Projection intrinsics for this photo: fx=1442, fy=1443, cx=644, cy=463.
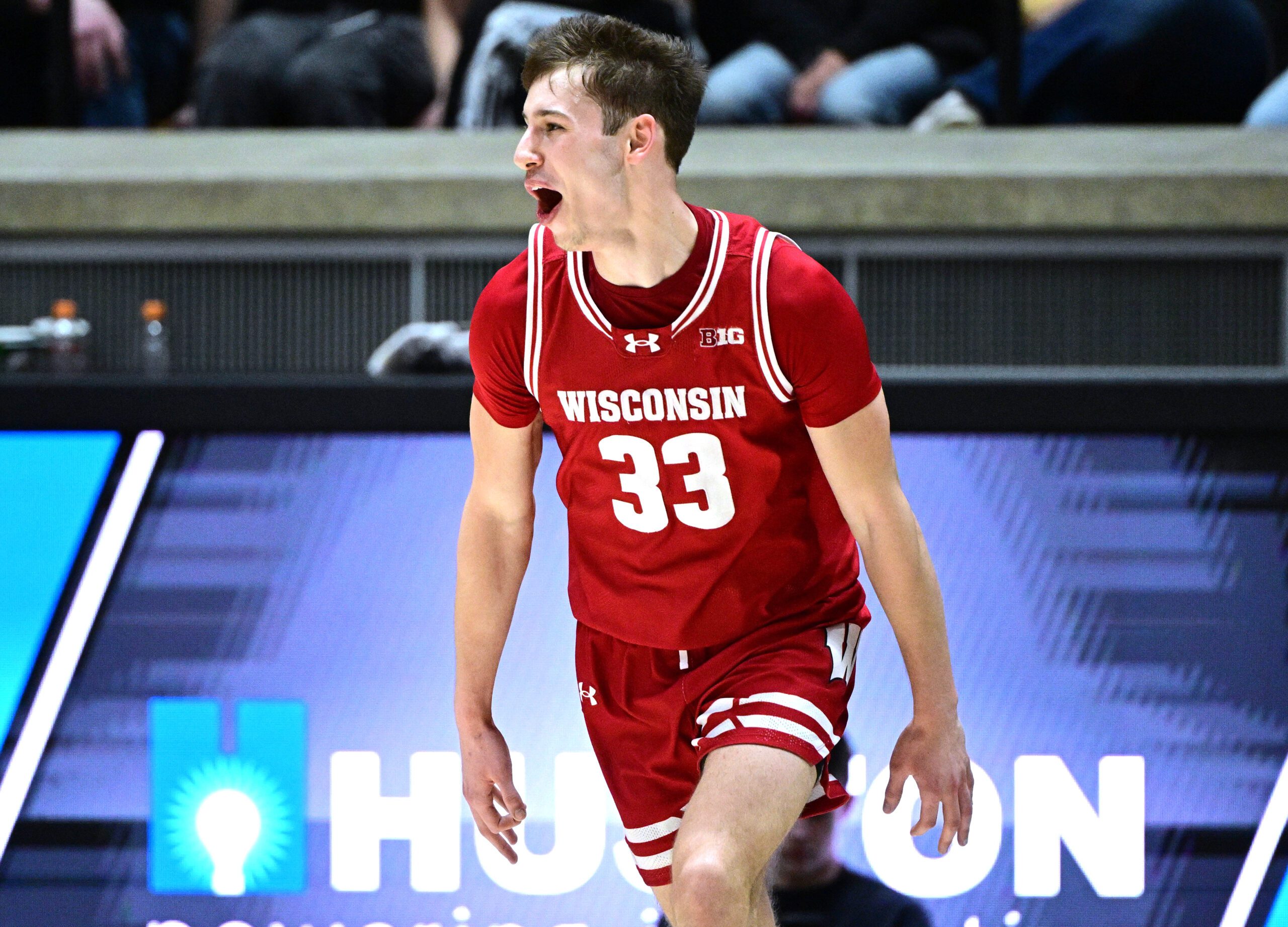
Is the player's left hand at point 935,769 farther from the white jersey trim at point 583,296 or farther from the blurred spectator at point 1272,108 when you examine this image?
the blurred spectator at point 1272,108

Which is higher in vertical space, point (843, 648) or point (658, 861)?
point (843, 648)

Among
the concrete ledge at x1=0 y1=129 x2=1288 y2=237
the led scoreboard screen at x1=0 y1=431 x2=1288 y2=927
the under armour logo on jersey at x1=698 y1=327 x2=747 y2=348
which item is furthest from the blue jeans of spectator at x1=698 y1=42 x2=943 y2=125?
the under armour logo on jersey at x1=698 y1=327 x2=747 y2=348

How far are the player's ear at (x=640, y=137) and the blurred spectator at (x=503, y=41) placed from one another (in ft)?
8.16

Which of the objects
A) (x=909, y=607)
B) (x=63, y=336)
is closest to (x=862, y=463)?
(x=909, y=607)

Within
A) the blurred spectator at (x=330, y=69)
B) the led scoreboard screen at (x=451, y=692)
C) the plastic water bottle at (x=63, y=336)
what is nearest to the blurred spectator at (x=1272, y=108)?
the led scoreboard screen at (x=451, y=692)

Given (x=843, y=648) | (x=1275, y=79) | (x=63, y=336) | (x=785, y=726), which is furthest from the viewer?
(x=1275, y=79)

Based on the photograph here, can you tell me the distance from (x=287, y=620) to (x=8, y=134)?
8.28 ft

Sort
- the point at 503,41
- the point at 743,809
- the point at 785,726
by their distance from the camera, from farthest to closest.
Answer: the point at 503,41 → the point at 785,726 → the point at 743,809

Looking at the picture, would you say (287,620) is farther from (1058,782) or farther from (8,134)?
(8,134)

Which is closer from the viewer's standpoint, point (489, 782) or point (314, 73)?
point (489, 782)

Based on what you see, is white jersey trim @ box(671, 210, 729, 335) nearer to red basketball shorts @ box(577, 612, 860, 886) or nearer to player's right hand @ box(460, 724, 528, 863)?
red basketball shorts @ box(577, 612, 860, 886)

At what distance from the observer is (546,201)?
5.85 ft

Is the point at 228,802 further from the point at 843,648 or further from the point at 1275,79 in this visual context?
the point at 1275,79

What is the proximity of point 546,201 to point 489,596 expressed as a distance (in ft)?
1.86
